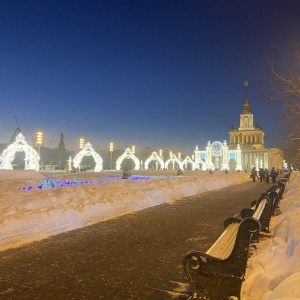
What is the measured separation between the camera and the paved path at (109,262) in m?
4.94

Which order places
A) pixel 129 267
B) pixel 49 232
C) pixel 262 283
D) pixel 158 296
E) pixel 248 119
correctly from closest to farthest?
pixel 262 283
pixel 158 296
pixel 129 267
pixel 49 232
pixel 248 119

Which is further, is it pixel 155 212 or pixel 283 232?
pixel 155 212

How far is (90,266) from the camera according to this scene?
6.11 metres

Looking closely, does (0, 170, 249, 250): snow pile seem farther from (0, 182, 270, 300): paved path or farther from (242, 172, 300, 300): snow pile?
(242, 172, 300, 300): snow pile

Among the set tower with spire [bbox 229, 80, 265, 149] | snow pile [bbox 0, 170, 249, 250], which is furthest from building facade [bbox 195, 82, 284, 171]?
snow pile [bbox 0, 170, 249, 250]

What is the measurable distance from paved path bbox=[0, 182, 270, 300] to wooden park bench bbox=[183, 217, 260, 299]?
641mm

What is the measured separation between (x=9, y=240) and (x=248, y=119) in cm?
15966

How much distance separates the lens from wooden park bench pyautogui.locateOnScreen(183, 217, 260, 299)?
166 inches

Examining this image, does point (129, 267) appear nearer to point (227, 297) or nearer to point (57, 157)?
point (227, 297)

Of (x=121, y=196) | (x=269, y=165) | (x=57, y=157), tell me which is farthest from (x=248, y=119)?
(x=121, y=196)

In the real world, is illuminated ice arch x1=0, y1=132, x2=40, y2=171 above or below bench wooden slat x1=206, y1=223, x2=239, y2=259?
above

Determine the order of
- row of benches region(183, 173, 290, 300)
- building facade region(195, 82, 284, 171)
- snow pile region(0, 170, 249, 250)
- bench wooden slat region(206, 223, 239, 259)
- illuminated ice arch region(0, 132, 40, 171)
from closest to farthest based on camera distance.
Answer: row of benches region(183, 173, 290, 300) < bench wooden slat region(206, 223, 239, 259) < snow pile region(0, 170, 249, 250) < illuminated ice arch region(0, 132, 40, 171) < building facade region(195, 82, 284, 171)

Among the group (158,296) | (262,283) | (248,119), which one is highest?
(248,119)

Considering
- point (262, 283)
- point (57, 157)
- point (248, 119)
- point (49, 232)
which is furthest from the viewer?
point (248, 119)
